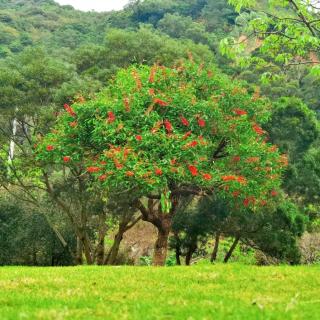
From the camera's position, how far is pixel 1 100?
80.3 feet

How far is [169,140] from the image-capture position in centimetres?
1697

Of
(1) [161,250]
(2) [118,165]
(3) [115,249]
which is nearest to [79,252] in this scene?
(3) [115,249]

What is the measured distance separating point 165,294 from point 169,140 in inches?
323

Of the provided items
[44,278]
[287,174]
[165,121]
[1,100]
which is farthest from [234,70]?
[44,278]

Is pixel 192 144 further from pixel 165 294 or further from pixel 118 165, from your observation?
pixel 165 294

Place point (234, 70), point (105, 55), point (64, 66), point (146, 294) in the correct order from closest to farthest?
point (146, 294) < point (64, 66) < point (105, 55) < point (234, 70)

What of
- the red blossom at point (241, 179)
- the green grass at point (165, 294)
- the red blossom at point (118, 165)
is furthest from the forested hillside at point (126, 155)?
the green grass at point (165, 294)

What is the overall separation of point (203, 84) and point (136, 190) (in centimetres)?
505

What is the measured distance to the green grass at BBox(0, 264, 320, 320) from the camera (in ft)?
23.1

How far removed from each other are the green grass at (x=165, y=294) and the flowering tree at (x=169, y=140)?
14.9ft

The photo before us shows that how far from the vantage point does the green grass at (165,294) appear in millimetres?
7043

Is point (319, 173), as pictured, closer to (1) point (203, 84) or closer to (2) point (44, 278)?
(1) point (203, 84)

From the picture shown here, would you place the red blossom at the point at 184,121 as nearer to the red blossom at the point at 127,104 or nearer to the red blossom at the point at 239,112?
the red blossom at the point at 127,104

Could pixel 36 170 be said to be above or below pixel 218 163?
below
